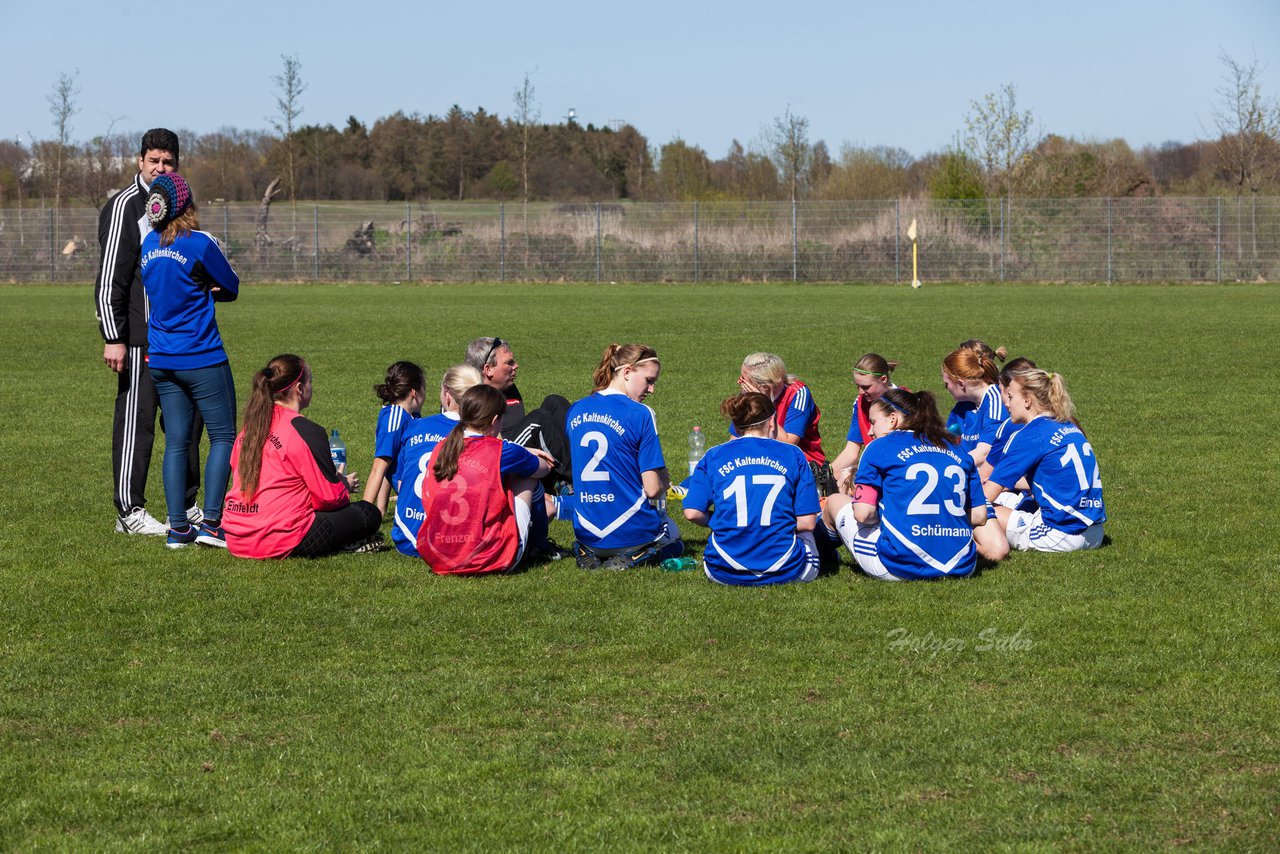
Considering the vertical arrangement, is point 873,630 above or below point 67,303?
below

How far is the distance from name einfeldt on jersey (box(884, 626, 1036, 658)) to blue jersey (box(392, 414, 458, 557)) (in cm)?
264

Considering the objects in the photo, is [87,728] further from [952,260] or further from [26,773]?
[952,260]

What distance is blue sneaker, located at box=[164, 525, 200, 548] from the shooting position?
7570mm

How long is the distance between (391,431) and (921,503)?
3.00m

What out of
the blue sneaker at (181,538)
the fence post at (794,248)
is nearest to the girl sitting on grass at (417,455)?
the blue sneaker at (181,538)

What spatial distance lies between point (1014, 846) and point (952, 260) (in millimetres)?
36509

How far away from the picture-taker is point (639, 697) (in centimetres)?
500

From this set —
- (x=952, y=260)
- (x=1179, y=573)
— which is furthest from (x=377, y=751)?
(x=952, y=260)

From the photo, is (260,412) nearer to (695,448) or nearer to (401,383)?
(401,383)

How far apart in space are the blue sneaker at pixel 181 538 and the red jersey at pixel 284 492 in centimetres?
40

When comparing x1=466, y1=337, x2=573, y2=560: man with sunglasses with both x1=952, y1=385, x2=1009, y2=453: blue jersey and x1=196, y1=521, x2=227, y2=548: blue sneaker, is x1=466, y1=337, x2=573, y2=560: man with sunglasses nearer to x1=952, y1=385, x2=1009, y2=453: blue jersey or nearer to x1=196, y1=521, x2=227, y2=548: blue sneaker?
x1=196, y1=521, x2=227, y2=548: blue sneaker

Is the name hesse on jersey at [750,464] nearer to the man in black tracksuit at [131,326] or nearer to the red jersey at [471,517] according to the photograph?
the red jersey at [471,517]

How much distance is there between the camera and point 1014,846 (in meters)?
3.71

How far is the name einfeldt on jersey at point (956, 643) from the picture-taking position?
5.51 metres
